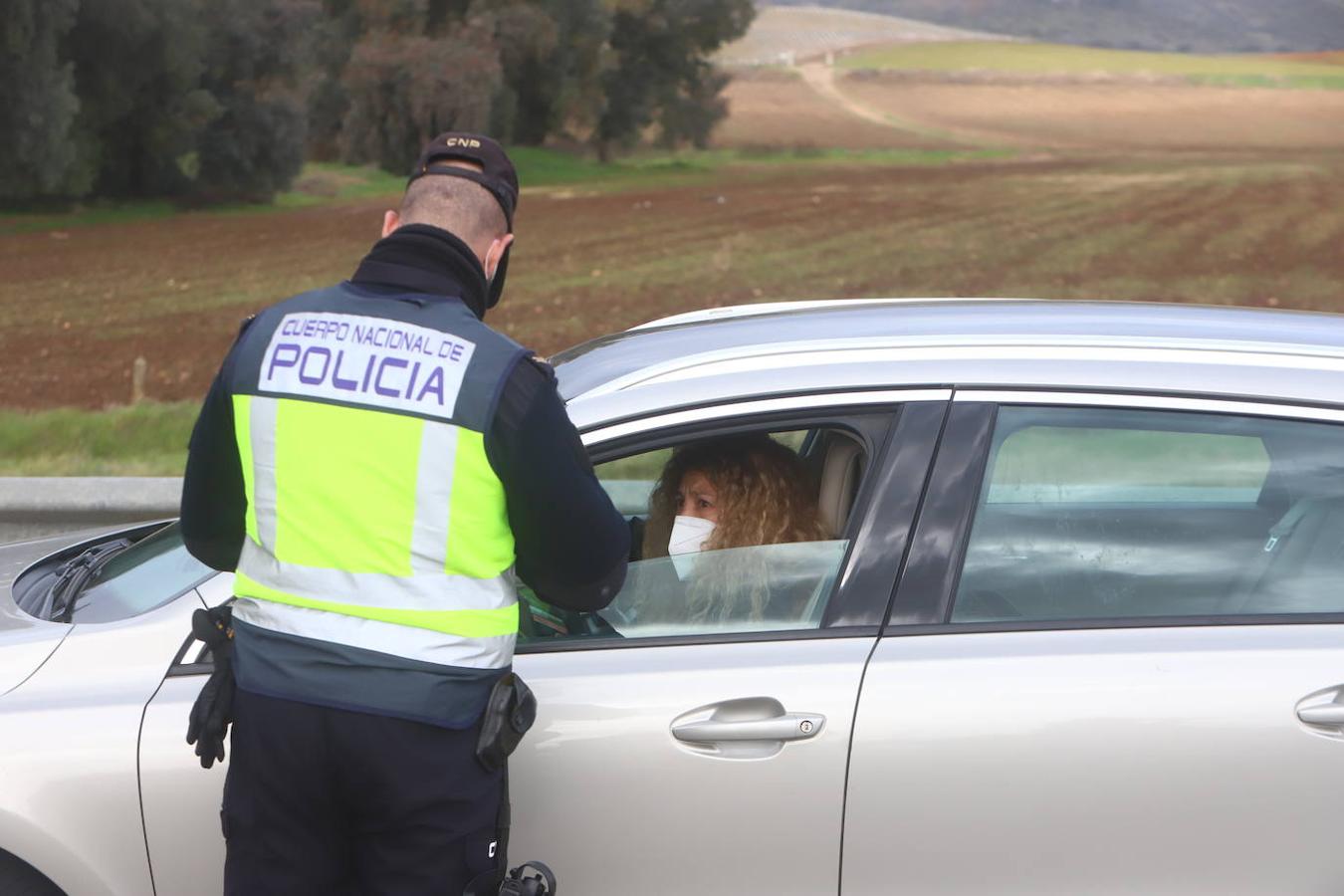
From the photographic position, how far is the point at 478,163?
236 cm

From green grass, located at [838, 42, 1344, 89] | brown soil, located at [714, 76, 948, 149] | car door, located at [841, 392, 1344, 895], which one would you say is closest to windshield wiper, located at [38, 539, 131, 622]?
car door, located at [841, 392, 1344, 895]

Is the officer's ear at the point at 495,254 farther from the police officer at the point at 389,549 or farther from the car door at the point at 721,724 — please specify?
the car door at the point at 721,724

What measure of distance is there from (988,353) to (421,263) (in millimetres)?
979

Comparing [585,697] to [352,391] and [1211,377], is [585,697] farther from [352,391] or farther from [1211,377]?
[1211,377]

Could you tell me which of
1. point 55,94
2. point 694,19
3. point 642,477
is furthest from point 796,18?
point 642,477

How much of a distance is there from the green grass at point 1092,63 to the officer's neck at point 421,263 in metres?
47.1

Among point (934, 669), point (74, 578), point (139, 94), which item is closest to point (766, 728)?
point (934, 669)

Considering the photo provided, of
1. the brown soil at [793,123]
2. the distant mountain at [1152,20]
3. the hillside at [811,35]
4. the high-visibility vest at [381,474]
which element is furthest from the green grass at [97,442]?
the hillside at [811,35]

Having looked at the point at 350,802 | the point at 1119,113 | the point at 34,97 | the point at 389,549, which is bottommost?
the point at 350,802

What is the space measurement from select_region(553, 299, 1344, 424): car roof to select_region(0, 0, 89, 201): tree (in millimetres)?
37370

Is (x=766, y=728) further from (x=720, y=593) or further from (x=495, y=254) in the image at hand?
(x=495, y=254)

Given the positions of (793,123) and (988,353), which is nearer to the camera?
(988,353)

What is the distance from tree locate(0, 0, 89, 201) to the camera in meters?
35.9

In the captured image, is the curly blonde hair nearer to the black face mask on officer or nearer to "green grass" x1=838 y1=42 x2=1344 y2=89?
the black face mask on officer
